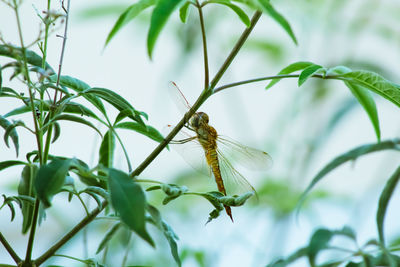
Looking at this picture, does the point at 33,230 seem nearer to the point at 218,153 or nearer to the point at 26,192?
the point at 26,192

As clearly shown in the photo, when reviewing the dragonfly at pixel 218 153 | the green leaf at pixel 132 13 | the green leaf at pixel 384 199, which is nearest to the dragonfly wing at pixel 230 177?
the dragonfly at pixel 218 153

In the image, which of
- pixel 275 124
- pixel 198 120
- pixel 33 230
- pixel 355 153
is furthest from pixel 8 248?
pixel 275 124

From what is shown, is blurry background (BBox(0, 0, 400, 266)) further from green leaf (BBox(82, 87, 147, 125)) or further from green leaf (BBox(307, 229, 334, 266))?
green leaf (BBox(82, 87, 147, 125))

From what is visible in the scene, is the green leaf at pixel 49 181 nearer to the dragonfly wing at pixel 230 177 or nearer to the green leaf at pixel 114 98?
the green leaf at pixel 114 98

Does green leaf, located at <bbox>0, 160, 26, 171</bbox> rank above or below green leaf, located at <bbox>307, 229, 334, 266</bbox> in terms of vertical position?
above

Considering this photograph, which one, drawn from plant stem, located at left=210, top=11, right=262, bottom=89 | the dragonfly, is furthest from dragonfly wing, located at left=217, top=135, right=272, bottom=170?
plant stem, located at left=210, top=11, right=262, bottom=89

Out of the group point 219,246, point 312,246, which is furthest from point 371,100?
point 219,246
